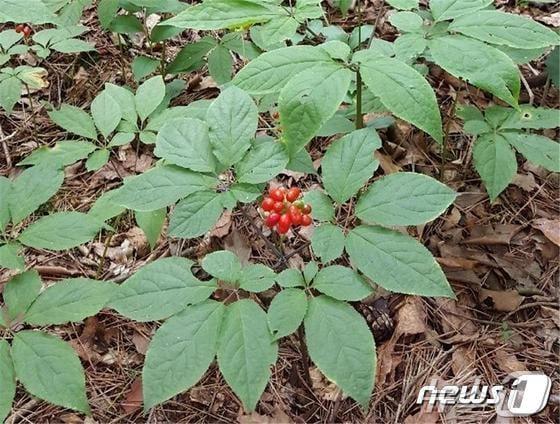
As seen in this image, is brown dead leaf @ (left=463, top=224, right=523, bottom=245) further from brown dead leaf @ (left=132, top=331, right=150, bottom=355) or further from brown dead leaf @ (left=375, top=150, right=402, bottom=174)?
brown dead leaf @ (left=132, top=331, right=150, bottom=355)

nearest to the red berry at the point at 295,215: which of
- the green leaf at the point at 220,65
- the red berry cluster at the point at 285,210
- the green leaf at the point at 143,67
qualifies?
the red berry cluster at the point at 285,210

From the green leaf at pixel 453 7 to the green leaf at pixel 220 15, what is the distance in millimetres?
480

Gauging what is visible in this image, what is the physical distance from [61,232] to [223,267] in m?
0.46

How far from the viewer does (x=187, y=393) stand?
1.77 meters

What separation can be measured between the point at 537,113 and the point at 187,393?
5.06ft

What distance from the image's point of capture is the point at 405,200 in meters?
1.40

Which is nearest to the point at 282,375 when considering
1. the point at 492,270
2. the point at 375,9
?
the point at 492,270

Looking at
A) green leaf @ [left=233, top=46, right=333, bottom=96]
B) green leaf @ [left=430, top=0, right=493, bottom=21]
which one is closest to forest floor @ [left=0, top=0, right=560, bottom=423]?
green leaf @ [left=233, top=46, right=333, bottom=96]

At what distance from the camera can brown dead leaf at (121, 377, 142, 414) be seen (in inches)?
68.9

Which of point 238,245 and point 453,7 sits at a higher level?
point 453,7

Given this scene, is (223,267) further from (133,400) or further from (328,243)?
(133,400)

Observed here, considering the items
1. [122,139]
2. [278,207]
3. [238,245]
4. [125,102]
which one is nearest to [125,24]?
[125,102]

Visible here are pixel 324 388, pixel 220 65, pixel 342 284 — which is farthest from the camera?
pixel 220 65

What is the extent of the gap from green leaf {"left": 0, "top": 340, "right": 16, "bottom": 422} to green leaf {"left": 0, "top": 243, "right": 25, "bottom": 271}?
22cm
